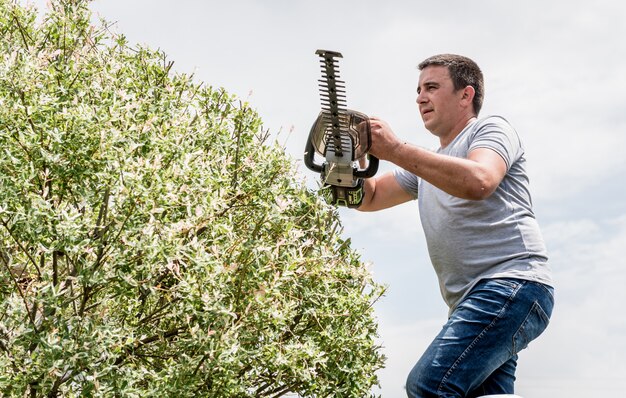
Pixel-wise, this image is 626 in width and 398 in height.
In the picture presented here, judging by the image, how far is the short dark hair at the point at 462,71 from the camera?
4152 mm

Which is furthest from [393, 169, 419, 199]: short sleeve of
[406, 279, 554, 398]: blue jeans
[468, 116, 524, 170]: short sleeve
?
[406, 279, 554, 398]: blue jeans

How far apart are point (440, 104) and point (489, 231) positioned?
827 mm

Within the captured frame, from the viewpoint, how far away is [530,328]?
3479 millimetres

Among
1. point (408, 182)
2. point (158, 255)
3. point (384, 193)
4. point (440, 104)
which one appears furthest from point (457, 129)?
point (158, 255)

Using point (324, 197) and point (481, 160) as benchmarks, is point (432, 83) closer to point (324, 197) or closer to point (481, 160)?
point (481, 160)

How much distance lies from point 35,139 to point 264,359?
1.96 metres

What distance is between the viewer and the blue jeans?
3.29 meters

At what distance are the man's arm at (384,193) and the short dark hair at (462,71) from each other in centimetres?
75

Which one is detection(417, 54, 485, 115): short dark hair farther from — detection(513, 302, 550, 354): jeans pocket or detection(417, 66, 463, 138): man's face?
detection(513, 302, 550, 354): jeans pocket

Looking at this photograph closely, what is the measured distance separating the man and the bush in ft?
4.46

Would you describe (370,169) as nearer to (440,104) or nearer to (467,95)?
(440,104)

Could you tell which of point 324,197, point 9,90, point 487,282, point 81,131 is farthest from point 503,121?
point 9,90

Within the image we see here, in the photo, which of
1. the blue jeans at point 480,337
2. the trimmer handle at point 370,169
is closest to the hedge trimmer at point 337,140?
the trimmer handle at point 370,169

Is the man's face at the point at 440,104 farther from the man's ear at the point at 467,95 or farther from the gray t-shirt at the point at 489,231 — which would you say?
the gray t-shirt at the point at 489,231
